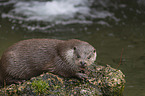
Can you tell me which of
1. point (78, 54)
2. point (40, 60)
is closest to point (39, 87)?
point (40, 60)

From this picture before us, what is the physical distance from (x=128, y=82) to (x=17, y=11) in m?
6.10

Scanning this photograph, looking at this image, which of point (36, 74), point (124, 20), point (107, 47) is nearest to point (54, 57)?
point (36, 74)

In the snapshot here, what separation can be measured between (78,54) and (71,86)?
51cm

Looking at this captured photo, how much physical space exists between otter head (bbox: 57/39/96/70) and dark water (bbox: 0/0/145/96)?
160 centimetres

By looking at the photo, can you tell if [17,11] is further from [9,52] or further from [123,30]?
[9,52]

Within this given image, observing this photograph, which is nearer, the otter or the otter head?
the otter head

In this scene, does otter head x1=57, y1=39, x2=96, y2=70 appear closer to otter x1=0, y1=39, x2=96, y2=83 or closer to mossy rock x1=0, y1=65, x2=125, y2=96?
otter x1=0, y1=39, x2=96, y2=83

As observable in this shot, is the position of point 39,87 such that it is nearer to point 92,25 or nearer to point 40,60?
point 40,60

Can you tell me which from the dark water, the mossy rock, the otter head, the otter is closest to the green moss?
the mossy rock

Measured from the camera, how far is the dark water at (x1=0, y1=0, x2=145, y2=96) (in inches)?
255

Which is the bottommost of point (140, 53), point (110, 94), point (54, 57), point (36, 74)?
point (140, 53)

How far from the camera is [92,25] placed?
8.98m

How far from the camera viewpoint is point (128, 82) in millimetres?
5059

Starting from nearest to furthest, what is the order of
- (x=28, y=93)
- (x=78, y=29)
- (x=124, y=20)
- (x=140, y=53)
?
(x=28, y=93), (x=140, y=53), (x=78, y=29), (x=124, y=20)
